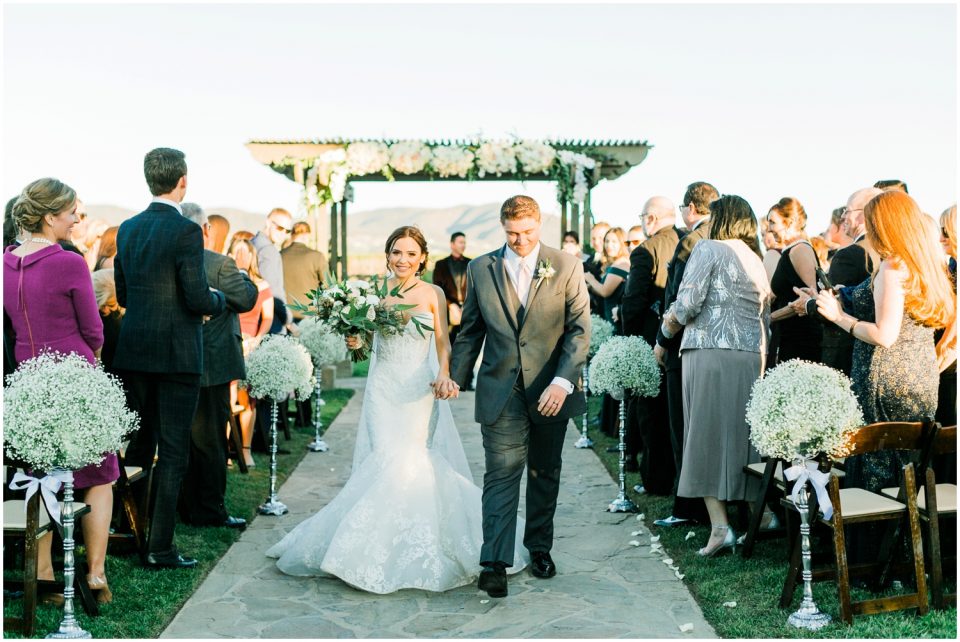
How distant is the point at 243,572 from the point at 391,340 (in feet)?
5.39

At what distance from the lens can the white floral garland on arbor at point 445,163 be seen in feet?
48.9

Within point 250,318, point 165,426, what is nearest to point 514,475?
point 165,426

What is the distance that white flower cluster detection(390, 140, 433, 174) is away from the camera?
48.9 ft

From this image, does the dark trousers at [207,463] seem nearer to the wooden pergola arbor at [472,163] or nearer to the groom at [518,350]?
the groom at [518,350]

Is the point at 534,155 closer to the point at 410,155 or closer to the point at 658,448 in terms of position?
the point at 410,155

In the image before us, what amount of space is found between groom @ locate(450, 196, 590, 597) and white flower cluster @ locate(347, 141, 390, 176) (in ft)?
31.5

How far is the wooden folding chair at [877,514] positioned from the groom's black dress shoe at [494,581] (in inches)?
57.6

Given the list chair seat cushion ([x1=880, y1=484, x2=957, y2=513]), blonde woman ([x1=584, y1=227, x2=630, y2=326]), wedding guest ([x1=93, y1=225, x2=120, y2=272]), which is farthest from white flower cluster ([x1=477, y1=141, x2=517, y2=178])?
chair seat cushion ([x1=880, y1=484, x2=957, y2=513])

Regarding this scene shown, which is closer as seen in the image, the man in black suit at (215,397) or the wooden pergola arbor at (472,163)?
the man in black suit at (215,397)

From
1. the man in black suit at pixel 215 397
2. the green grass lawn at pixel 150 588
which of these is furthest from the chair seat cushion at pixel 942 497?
the man in black suit at pixel 215 397

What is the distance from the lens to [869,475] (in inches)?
217

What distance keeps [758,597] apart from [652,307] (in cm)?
304

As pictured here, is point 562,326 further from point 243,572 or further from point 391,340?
point 243,572

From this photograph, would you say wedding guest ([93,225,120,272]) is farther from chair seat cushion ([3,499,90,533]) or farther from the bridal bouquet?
chair seat cushion ([3,499,90,533])
